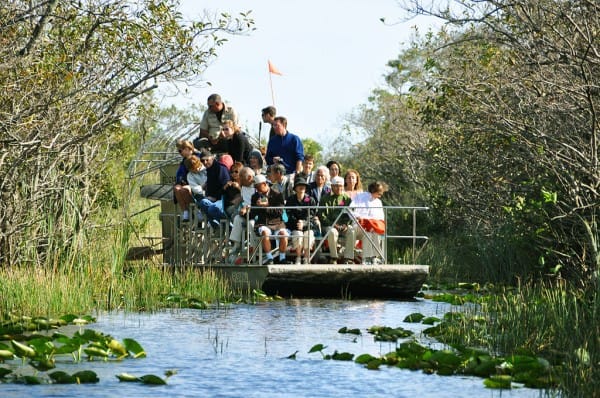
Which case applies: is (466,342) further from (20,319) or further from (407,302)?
(407,302)

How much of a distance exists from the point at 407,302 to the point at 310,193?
236cm

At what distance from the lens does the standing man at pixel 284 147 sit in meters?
21.9

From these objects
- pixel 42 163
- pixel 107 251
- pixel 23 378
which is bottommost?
pixel 23 378

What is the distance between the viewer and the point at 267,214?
2061cm

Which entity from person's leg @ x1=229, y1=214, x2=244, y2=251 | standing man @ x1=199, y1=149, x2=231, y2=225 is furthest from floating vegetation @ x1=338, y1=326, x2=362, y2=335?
standing man @ x1=199, y1=149, x2=231, y2=225

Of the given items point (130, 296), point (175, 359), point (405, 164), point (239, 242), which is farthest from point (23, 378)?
point (405, 164)

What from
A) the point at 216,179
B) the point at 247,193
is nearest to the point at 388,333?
the point at 247,193

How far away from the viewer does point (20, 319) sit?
15.4 meters

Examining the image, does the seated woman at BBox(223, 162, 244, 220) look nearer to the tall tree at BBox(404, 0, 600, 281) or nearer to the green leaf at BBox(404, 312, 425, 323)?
the tall tree at BBox(404, 0, 600, 281)

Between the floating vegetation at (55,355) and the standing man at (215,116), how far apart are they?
821 cm

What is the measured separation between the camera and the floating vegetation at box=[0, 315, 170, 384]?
11.9m

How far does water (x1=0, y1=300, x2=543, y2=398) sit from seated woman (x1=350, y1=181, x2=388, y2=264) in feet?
5.23

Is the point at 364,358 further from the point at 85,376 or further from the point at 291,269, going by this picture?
the point at 291,269

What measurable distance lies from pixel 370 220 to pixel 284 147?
207 centimetres
